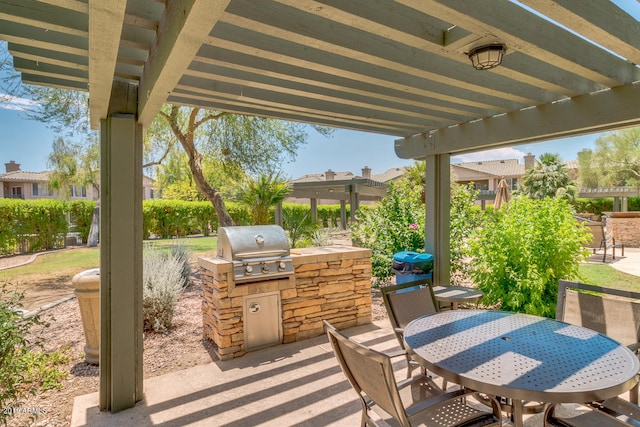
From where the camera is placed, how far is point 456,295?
13.0ft

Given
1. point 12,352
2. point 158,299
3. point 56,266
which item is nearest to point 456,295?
point 158,299

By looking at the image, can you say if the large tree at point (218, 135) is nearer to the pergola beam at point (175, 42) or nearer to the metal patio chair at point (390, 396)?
the pergola beam at point (175, 42)

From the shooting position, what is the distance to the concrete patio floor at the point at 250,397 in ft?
8.55

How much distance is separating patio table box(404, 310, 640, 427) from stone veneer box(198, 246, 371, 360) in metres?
1.83

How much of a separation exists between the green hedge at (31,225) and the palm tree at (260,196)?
7811 mm

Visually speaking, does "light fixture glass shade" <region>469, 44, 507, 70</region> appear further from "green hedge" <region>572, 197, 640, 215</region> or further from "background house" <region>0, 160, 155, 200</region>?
"background house" <region>0, 160, 155, 200</region>

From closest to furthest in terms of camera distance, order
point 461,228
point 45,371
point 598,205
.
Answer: point 45,371
point 461,228
point 598,205

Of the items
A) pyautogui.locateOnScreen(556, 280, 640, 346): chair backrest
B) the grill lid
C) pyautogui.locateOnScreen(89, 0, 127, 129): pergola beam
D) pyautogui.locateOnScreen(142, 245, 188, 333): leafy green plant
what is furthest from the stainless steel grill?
pyautogui.locateOnScreen(556, 280, 640, 346): chair backrest

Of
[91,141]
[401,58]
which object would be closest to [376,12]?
[401,58]

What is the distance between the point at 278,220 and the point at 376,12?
858cm

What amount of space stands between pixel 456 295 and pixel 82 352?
4127mm

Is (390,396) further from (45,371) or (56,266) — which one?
(56,266)

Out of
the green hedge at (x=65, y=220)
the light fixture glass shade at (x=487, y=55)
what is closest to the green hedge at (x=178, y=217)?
the green hedge at (x=65, y=220)

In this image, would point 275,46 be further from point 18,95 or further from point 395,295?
point 18,95
